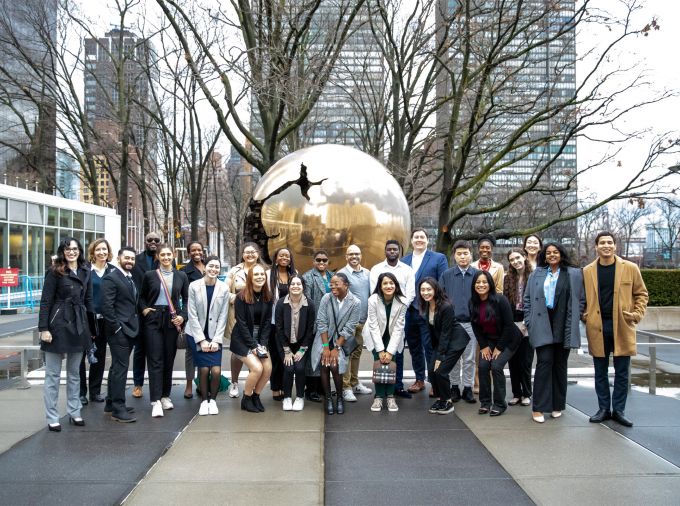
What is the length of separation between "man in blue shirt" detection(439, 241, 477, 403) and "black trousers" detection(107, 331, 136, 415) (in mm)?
3258

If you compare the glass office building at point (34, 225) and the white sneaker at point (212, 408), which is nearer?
the white sneaker at point (212, 408)

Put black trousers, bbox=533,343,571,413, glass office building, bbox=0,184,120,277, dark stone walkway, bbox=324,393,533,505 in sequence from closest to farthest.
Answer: dark stone walkway, bbox=324,393,533,505
black trousers, bbox=533,343,571,413
glass office building, bbox=0,184,120,277

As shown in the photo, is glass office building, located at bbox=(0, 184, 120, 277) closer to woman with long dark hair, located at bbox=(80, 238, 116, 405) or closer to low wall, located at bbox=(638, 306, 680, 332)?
woman with long dark hair, located at bbox=(80, 238, 116, 405)

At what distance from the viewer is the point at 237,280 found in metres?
6.66

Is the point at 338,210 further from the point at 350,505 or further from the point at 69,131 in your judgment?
the point at 69,131

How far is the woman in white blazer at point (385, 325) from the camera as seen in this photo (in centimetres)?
618

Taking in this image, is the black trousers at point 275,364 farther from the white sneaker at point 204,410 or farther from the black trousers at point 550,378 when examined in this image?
the black trousers at point 550,378

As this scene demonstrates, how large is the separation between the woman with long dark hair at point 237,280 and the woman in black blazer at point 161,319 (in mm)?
535

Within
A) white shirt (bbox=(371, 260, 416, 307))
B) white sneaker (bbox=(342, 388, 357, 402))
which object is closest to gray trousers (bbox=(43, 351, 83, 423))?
white sneaker (bbox=(342, 388, 357, 402))

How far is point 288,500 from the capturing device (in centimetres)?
387

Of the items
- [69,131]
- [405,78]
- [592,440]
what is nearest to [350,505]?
[592,440]

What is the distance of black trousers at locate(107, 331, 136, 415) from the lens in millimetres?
5762

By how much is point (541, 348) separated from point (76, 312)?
168 inches

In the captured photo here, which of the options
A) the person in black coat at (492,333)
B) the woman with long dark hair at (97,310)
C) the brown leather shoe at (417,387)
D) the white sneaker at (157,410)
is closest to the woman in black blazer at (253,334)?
the white sneaker at (157,410)
